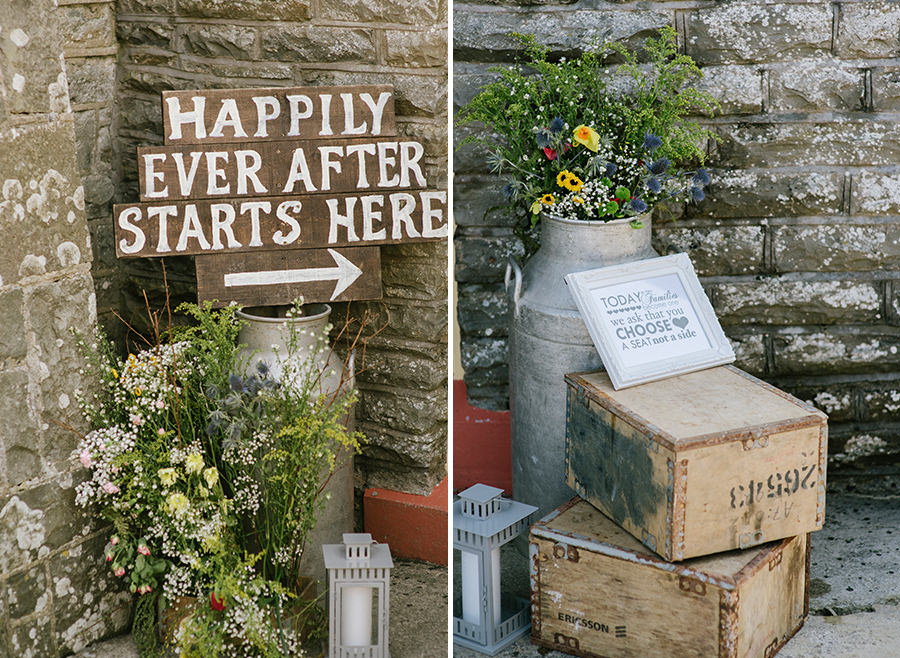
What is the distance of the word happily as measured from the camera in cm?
284

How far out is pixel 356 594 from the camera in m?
2.97

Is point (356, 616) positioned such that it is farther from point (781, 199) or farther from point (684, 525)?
point (781, 199)

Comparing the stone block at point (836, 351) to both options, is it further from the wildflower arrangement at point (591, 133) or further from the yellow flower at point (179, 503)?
the yellow flower at point (179, 503)

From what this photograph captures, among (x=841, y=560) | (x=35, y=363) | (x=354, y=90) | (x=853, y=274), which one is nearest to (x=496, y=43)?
(x=354, y=90)

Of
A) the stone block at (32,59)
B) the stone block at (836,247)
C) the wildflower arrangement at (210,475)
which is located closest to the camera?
the stone block at (32,59)

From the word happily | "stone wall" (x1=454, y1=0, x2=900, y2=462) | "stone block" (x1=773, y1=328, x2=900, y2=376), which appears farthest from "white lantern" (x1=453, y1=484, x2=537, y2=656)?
"stone block" (x1=773, y1=328, x2=900, y2=376)

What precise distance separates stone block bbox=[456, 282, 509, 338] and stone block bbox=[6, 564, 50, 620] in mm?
1618

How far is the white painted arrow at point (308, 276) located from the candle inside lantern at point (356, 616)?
0.86m

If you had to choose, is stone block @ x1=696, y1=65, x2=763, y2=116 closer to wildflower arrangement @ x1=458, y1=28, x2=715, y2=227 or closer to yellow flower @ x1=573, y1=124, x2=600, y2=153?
wildflower arrangement @ x1=458, y1=28, x2=715, y2=227

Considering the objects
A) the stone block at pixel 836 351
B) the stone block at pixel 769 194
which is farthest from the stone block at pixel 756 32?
the stone block at pixel 836 351

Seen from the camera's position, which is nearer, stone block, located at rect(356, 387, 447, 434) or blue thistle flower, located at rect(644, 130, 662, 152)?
blue thistle flower, located at rect(644, 130, 662, 152)

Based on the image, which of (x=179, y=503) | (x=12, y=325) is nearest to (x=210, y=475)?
(x=179, y=503)

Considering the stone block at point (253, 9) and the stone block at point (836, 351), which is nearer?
the stone block at point (253, 9)

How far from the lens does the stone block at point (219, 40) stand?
132 inches
